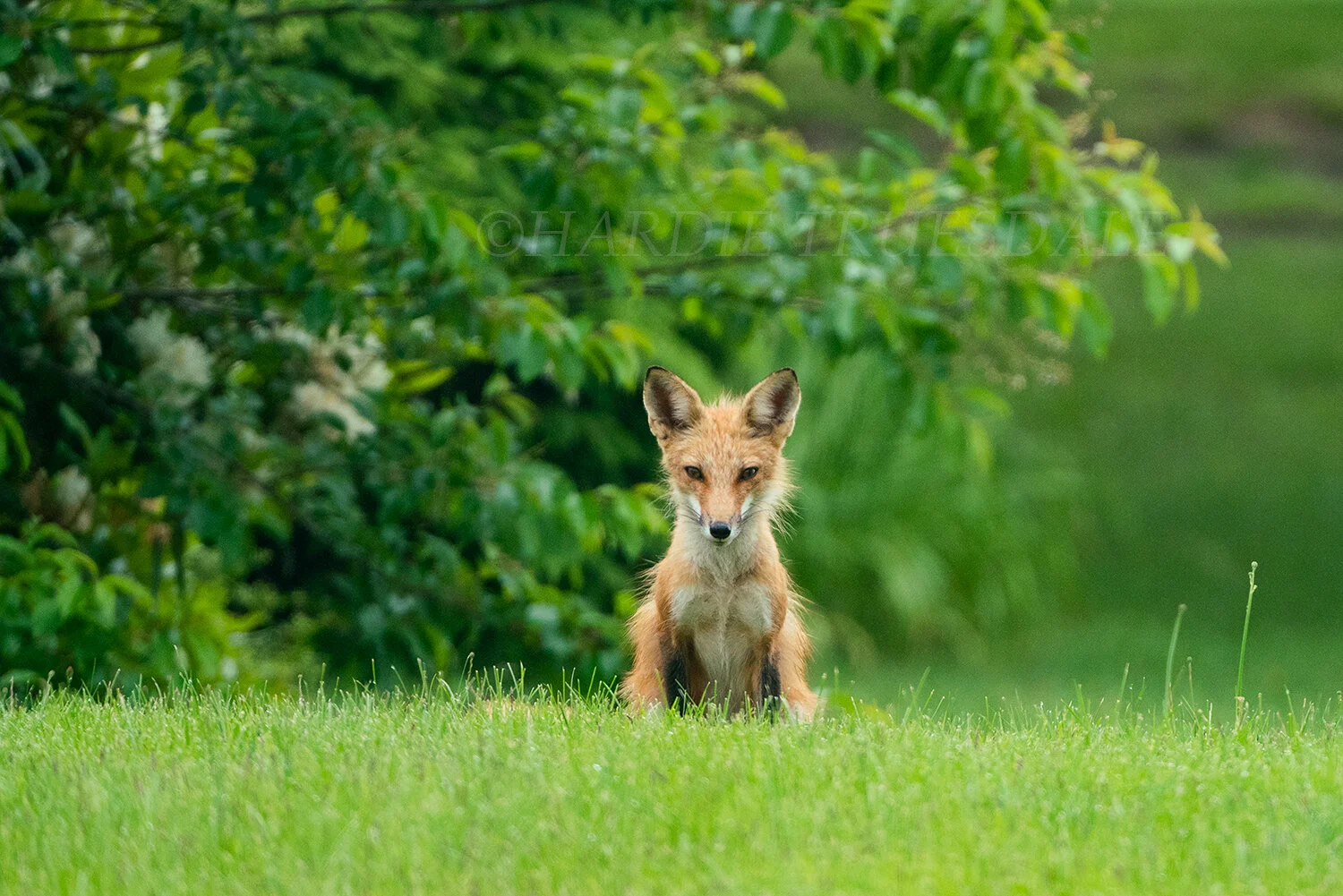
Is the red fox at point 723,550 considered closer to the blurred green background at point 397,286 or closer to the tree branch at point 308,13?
the blurred green background at point 397,286

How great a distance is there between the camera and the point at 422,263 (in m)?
4.98

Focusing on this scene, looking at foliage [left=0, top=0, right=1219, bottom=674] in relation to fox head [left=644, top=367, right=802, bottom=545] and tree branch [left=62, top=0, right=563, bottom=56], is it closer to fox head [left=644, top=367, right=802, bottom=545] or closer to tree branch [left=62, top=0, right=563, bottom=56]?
tree branch [left=62, top=0, right=563, bottom=56]

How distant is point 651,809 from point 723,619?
916 millimetres

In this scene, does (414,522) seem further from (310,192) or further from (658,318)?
(658,318)

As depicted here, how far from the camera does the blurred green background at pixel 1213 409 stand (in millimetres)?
10367

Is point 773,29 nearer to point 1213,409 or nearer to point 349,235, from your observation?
point 349,235

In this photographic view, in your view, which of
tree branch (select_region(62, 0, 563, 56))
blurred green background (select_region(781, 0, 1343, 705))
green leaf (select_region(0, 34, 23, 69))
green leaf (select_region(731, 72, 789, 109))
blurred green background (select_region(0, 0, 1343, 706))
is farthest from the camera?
blurred green background (select_region(781, 0, 1343, 705))

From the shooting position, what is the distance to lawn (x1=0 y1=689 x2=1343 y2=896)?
2.77 m

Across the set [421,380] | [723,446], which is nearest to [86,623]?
[421,380]

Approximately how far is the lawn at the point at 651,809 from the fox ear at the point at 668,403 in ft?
2.50

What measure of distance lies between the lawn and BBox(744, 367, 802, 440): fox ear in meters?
0.77

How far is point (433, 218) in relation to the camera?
468 cm

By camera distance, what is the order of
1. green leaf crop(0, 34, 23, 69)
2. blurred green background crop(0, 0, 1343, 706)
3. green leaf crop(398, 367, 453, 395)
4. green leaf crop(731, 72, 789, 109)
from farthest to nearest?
1. green leaf crop(398, 367, 453, 395)
2. green leaf crop(731, 72, 789, 109)
3. blurred green background crop(0, 0, 1343, 706)
4. green leaf crop(0, 34, 23, 69)

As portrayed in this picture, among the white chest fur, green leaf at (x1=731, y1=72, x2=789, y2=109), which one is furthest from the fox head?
green leaf at (x1=731, y1=72, x2=789, y2=109)
